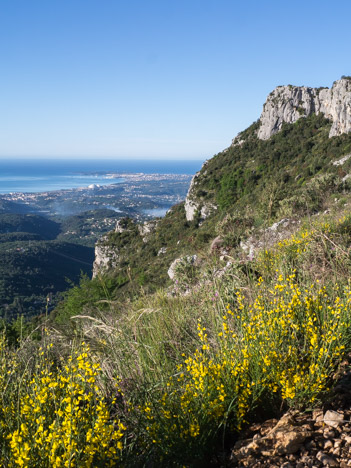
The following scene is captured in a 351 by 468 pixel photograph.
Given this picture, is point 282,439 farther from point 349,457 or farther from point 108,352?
point 108,352

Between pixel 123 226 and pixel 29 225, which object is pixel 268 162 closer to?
pixel 123 226

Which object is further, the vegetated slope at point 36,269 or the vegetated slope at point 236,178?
the vegetated slope at point 36,269

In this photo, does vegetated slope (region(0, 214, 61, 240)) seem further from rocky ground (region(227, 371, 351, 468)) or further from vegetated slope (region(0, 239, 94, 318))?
rocky ground (region(227, 371, 351, 468))

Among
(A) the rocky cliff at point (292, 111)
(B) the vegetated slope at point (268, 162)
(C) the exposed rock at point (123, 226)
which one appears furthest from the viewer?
(C) the exposed rock at point (123, 226)

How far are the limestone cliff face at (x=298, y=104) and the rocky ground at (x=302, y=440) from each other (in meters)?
42.4

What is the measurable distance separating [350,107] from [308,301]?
4140cm

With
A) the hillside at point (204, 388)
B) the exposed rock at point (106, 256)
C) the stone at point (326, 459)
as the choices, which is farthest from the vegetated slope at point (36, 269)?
the stone at point (326, 459)

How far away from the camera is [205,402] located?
162 cm

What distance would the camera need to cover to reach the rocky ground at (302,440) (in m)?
1.36

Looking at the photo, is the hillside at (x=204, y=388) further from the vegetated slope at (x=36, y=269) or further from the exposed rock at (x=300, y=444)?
the vegetated slope at (x=36, y=269)

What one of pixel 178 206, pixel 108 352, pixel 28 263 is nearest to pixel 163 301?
pixel 108 352

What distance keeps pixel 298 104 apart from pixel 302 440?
56014mm

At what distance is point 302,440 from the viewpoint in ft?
4.79

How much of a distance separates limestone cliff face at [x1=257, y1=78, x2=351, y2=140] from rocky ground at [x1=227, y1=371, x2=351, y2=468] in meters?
42.4
